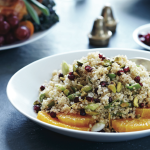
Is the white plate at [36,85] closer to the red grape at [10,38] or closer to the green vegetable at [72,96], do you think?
the green vegetable at [72,96]

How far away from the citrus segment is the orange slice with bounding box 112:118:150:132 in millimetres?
134

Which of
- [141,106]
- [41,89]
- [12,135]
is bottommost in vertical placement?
[12,135]

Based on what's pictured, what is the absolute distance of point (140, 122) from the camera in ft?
3.89

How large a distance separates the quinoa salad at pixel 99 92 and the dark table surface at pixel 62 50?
13cm

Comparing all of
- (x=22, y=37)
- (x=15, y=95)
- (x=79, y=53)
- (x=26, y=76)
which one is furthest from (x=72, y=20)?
(x=15, y=95)

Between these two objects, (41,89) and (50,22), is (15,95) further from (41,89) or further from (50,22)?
(50,22)

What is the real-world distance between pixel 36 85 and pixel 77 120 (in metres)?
0.52

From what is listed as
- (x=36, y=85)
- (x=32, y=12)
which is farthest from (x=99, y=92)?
(x=32, y=12)

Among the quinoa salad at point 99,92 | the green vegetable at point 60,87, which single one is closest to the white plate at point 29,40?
the quinoa salad at point 99,92

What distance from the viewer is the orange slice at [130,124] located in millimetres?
1153

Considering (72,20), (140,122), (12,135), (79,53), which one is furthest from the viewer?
(72,20)

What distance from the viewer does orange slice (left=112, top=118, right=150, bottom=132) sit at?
1.15m

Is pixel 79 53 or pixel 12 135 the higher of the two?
pixel 79 53

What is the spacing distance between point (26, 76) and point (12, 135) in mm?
456
